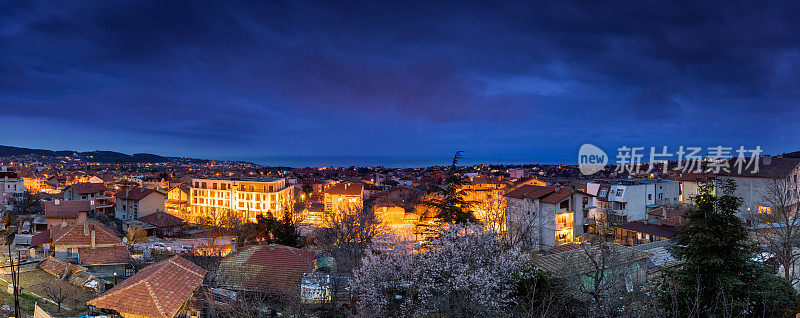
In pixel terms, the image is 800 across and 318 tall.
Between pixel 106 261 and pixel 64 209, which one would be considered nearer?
pixel 106 261

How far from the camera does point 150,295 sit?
45.9 ft

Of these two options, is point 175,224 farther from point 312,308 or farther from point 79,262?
point 312,308

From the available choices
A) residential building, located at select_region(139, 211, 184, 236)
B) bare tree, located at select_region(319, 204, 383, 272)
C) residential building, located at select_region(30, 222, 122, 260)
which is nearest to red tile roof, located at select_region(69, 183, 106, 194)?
residential building, located at select_region(139, 211, 184, 236)

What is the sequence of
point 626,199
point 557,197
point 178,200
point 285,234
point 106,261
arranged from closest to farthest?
point 106,261 < point 285,234 < point 557,197 < point 626,199 < point 178,200

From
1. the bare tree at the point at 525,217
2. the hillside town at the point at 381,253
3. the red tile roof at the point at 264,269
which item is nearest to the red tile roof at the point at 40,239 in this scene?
the hillside town at the point at 381,253

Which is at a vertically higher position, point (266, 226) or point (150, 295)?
point (150, 295)

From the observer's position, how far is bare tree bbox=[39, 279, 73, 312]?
1741 centimetres

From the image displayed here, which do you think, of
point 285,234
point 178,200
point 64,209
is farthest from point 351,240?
point 178,200

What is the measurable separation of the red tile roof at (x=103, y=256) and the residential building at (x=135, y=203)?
2904 cm

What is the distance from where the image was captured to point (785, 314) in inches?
551

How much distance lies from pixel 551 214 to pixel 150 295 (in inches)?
1225

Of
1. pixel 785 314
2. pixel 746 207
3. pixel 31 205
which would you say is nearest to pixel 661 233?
pixel 746 207

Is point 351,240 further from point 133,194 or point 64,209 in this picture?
point 133,194

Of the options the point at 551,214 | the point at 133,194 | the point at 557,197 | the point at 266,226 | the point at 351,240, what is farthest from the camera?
the point at 133,194
